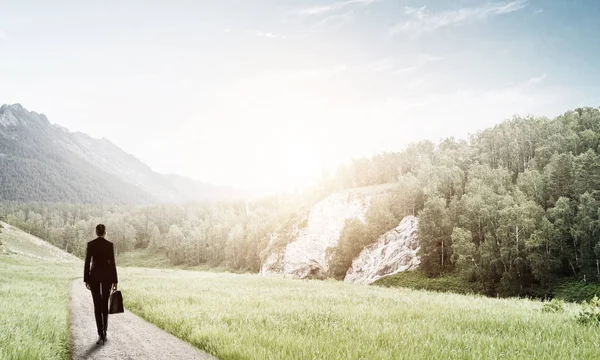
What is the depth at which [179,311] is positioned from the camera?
47.6ft

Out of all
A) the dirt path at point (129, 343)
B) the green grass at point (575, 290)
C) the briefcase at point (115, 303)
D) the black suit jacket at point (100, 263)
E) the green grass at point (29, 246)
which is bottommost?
the green grass at point (575, 290)

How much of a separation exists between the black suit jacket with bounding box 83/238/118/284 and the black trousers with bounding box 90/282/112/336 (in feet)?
0.64

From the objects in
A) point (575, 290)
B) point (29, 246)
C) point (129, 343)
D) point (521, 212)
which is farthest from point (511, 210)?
point (29, 246)

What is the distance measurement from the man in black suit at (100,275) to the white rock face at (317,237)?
104 metres

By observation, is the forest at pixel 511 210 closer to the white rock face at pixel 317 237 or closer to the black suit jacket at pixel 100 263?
the white rock face at pixel 317 237

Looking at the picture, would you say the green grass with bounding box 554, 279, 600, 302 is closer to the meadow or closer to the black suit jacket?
the meadow

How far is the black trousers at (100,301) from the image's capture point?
1058cm

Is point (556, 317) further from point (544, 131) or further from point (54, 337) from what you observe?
point (544, 131)

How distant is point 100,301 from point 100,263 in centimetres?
109

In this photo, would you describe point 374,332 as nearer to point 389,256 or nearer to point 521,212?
point 521,212

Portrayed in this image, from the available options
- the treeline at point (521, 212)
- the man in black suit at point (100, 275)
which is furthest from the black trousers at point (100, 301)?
the treeline at point (521, 212)

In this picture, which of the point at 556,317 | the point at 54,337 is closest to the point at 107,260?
the point at 54,337

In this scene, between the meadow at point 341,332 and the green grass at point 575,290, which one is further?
the green grass at point 575,290

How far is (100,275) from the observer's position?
35.0 feet
